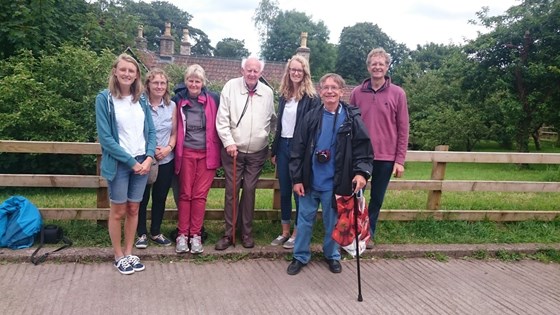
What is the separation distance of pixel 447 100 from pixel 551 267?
20.3 m

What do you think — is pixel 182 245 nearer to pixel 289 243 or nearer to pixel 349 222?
pixel 289 243

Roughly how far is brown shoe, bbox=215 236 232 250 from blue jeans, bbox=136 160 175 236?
0.65 metres

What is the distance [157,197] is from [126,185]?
0.59 metres

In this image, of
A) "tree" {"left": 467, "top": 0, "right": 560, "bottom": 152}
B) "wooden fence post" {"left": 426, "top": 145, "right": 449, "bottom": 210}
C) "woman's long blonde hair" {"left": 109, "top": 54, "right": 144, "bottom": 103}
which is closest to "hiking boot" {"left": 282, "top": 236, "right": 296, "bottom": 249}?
"wooden fence post" {"left": 426, "top": 145, "right": 449, "bottom": 210}

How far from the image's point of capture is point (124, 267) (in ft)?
12.7

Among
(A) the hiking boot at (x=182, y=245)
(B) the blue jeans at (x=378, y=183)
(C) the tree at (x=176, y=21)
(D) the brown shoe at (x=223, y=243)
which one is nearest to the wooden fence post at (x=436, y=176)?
(B) the blue jeans at (x=378, y=183)

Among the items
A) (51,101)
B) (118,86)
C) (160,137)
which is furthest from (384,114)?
(51,101)

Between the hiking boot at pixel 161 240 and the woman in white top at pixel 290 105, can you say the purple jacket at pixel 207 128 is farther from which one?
the hiking boot at pixel 161 240

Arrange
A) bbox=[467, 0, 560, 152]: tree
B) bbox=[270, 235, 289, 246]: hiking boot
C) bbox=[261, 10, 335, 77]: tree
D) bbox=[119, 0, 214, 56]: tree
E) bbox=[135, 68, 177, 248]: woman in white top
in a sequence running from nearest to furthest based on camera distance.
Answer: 1. bbox=[135, 68, 177, 248]: woman in white top
2. bbox=[270, 235, 289, 246]: hiking boot
3. bbox=[467, 0, 560, 152]: tree
4. bbox=[261, 10, 335, 77]: tree
5. bbox=[119, 0, 214, 56]: tree

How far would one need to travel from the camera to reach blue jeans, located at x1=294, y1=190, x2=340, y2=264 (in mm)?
4070

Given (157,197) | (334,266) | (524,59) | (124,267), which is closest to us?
(124,267)

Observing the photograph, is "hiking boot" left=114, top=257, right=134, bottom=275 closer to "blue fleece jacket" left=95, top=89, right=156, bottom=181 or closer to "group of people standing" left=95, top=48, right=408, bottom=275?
"group of people standing" left=95, top=48, right=408, bottom=275

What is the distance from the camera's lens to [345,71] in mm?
56156

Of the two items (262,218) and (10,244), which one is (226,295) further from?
(10,244)
